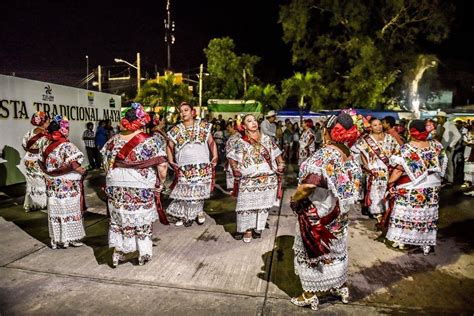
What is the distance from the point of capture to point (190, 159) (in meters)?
5.63

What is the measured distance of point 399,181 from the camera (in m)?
4.68

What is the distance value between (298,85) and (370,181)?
71.4 ft

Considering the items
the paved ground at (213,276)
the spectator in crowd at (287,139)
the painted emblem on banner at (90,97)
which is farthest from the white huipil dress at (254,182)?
the spectator in crowd at (287,139)

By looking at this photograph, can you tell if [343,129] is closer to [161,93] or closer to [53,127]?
[53,127]

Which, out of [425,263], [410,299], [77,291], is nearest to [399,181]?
[425,263]

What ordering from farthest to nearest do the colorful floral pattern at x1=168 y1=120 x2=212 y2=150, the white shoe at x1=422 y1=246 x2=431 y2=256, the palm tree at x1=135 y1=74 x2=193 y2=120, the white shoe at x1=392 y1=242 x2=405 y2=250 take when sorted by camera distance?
the palm tree at x1=135 y1=74 x2=193 y2=120 → the colorful floral pattern at x1=168 y1=120 x2=212 y2=150 → the white shoe at x1=392 y1=242 x2=405 y2=250 → the white shoe at x1=422 y1=246 x2=431 y2=256

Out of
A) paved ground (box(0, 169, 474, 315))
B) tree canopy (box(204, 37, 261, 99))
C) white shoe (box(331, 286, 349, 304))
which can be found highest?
tree canopy (box(204, 37, 261, 99))

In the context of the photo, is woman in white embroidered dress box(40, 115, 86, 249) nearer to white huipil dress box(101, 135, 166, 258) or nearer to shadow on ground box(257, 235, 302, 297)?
white huipil dress box(101, 135, 166, 258)

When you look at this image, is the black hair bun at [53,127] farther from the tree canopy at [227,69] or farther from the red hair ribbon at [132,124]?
the tree canopy at [227,69]

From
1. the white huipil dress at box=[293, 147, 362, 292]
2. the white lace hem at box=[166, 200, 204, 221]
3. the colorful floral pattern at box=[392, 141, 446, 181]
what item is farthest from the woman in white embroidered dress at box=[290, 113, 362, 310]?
the white lace hem at box=[166, 200, 204, 221]

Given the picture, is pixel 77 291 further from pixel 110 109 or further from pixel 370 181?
pixel 110 109

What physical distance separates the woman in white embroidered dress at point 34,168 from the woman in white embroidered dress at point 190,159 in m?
2.41

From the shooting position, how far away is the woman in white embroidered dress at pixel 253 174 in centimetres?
517

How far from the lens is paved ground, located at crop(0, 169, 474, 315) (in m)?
3.46
